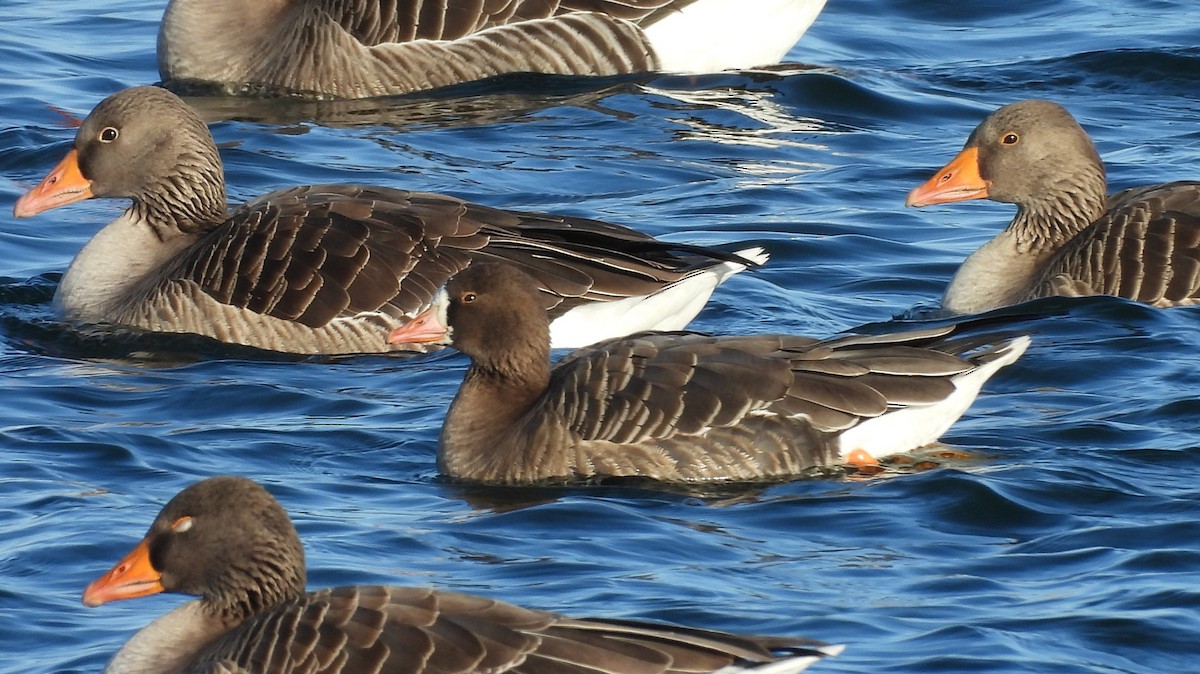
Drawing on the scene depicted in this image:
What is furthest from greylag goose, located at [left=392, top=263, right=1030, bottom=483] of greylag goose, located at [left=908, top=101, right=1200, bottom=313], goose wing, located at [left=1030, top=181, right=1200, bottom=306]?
greylag goose, located at [left=908, top=101, right=1200, bottom=313]

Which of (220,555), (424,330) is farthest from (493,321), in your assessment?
(220,555)

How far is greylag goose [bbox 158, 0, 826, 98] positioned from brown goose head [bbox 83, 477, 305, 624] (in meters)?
10.7

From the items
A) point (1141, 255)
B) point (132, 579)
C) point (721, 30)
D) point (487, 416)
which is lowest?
point (487, 416)

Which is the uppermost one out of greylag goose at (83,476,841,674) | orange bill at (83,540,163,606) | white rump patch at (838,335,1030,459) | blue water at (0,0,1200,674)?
greylag goose at (83,476,841,674)

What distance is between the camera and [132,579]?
711 cm

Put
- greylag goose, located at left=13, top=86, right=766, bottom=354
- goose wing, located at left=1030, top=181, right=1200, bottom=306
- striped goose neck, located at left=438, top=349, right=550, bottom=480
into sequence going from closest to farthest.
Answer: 1. striped goose neck, located at left=438, top=349, right=550, bottom=480
2. greylag goose, located at left=13, top=86, right=766, bottom=354
3. goose wing, located at left=1030, top=181, right=1200, bottom=306

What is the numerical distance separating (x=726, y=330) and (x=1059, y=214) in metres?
2.18

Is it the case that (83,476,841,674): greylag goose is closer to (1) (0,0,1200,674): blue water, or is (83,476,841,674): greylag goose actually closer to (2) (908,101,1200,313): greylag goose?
(1) (0,0,1200,674): blue water

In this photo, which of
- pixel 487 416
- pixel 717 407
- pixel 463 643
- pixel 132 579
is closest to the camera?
pixel 463 643

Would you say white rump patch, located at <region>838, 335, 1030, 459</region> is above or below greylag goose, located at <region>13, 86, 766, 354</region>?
above

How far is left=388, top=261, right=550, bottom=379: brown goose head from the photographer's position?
1009 centimetres

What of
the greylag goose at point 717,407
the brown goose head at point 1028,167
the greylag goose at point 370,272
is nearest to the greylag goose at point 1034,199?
the brown goose head at point 1028,167

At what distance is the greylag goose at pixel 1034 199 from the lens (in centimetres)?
1269

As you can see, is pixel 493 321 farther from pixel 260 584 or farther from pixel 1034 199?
pixel 1034 199
